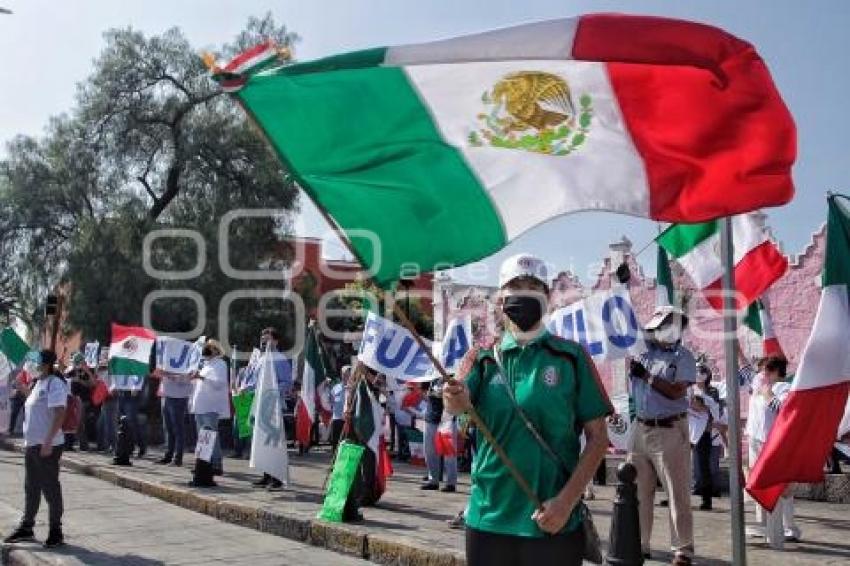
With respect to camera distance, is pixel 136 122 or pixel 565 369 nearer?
pixel 565 369

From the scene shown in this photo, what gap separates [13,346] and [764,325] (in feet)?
64.3

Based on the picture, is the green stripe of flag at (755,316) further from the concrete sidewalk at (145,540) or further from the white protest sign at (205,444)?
the white protest sign at (205,444)

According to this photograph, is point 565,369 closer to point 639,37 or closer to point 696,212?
point 696,212

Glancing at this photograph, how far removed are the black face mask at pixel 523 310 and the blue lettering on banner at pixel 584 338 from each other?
619cm

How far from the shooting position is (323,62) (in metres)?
4.58

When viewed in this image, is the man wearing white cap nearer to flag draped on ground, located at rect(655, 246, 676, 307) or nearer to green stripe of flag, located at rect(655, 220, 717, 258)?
green stripe of flag, located at rect(655, 220, 717, 258)

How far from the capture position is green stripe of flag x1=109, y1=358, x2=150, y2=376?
55.0 feet

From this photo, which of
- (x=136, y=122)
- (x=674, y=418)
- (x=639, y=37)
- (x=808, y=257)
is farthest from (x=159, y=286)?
(x=639, y=37)

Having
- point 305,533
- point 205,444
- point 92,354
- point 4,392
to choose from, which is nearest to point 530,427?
point 305,533

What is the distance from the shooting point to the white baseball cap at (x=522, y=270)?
3809mm

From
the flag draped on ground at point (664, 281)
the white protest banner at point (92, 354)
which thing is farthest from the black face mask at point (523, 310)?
the white protest banner at point (92, 354)

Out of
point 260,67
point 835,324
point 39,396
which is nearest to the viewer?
point 260,67

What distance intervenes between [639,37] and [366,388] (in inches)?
231

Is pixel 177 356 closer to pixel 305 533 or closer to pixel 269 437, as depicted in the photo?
pixel 269 437
